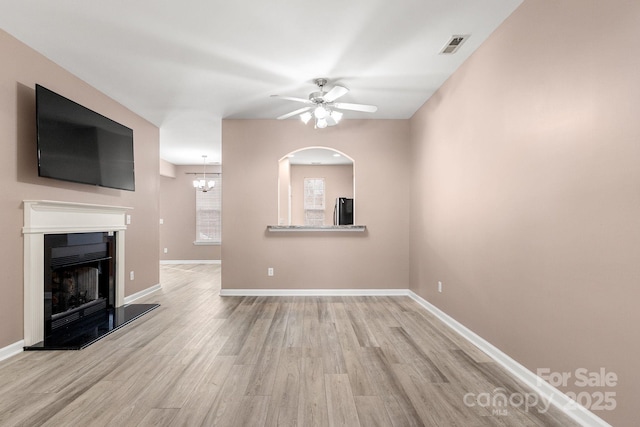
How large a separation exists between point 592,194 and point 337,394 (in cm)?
188

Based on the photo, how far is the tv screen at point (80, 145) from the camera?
112 inches

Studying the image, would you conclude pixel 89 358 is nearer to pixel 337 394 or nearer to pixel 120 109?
pixel 337 394

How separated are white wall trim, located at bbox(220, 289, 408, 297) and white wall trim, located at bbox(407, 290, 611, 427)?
5.03 ft

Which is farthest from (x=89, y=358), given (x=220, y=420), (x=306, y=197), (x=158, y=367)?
(x=306, y=197)

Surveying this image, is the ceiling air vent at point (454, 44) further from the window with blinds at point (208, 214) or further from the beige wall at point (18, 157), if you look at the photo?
the window with blinds at point (208, 214)

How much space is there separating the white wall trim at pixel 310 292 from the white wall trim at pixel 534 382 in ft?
5.03

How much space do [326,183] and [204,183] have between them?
317 cm

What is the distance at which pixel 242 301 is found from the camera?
4473 millimetres

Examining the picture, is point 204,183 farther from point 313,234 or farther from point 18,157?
point 18,157

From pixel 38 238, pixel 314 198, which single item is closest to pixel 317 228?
pixel 38 238

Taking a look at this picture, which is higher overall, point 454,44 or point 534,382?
point 454,44

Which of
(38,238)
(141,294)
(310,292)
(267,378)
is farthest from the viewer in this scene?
(310,292)

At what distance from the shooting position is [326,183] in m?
8.73

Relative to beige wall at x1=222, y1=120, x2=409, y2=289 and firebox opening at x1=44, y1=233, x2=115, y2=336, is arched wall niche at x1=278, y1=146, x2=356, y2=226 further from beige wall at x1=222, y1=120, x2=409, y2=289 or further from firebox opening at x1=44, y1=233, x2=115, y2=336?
firebox opening at x1=44, y1=233, x2=115, y2=336
